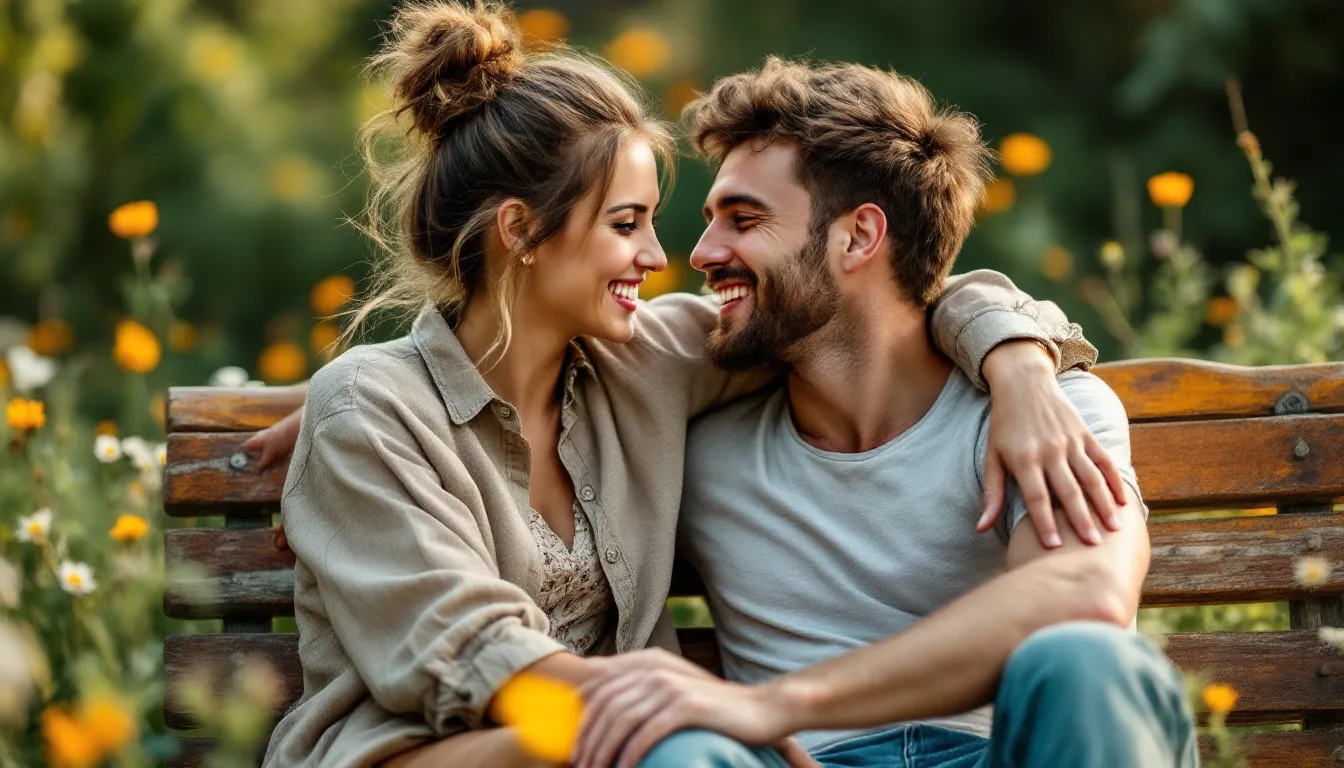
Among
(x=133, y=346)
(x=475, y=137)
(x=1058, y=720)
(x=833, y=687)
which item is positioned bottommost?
(x=133, y=346)

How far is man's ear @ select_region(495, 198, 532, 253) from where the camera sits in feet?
8.11

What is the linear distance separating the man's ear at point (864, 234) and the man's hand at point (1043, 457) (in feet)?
1.31

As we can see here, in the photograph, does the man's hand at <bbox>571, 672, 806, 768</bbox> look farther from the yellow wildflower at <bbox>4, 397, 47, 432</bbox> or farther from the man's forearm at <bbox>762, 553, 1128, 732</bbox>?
the yellow wildflower at <bbox>4, 397, 47, 432</bbox>

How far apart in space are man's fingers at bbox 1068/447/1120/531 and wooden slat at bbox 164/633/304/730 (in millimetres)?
1387

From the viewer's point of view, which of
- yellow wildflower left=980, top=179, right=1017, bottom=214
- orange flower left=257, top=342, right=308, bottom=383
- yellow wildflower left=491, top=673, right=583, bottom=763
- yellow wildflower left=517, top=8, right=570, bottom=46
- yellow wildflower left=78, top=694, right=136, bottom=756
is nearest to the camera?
yellow wildflower left=78, top=694, right=136, bottom=756

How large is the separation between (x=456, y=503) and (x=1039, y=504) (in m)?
0.89

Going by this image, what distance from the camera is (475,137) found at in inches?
98.7

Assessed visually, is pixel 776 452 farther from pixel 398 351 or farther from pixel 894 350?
pixel 398 351

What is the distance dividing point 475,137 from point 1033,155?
2.35m

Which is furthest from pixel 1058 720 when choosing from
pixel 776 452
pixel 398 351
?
pixel 398 351

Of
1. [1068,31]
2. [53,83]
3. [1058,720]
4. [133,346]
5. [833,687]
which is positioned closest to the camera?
[1058,720]

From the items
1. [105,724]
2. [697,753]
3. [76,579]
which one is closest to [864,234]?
[697,753]

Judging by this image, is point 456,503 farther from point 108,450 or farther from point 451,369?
point 108,450

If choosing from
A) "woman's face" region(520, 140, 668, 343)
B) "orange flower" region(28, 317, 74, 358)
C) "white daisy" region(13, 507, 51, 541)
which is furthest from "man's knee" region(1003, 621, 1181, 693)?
"orange flower" region(28, 317, 74, 358)
